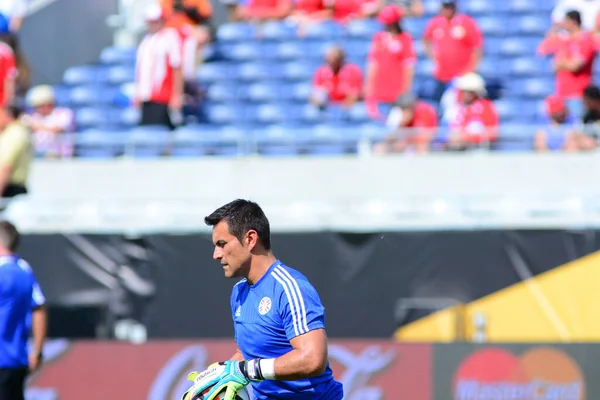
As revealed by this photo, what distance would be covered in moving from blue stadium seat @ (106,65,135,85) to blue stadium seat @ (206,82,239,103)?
1.16m

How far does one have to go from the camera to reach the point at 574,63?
12430mm

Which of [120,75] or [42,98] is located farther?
[120,75]

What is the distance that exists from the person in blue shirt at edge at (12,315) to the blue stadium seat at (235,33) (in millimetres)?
7045

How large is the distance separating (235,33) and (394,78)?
267cm

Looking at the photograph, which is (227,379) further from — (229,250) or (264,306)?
(229,250)

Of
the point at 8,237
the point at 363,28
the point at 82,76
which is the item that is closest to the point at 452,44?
the point at 363,28

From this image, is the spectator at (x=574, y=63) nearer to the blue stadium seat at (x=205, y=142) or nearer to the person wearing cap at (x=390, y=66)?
the person wearing cap at (x=390, y=66)

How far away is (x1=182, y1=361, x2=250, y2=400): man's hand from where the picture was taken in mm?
5391

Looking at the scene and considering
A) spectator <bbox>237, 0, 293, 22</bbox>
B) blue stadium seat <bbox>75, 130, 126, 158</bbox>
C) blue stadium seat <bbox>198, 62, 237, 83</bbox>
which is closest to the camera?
blue stadium seat <bbox>75, 130, 126, 158</bbox>

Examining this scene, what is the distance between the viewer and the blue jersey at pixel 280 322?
5301 millimetres

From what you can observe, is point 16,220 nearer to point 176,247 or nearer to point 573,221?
point 176,247

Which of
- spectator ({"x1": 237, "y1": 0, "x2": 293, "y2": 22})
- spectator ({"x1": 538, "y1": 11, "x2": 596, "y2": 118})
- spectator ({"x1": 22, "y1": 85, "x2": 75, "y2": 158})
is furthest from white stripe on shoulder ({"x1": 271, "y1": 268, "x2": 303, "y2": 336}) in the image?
spectator ({"x1": 237, "y1": 0, "x2": 293, "y2": 22})

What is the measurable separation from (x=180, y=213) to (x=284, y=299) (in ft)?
21.4

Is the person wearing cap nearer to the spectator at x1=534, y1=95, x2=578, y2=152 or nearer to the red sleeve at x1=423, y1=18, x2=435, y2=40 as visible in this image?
the red sleeve at x1=423, y1=18, x2=435, y2=40
